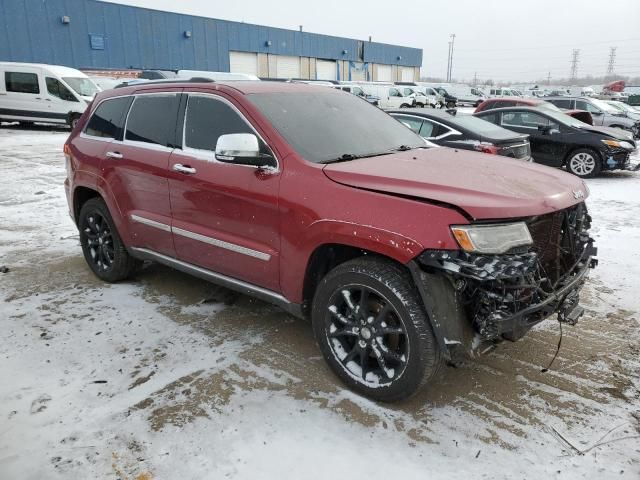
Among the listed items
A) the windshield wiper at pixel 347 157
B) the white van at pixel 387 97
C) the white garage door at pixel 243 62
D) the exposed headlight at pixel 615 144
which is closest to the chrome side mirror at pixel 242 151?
the windshield wiper at pixel 347 157

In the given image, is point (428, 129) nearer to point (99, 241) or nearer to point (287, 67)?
point (99, 241)

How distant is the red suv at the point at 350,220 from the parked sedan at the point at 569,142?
7.28 m

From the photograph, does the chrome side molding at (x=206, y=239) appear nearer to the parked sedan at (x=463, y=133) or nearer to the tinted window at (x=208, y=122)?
the tinted window at (x=208, y=122)

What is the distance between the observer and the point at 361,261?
2832mm

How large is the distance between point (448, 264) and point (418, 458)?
98 centimetres

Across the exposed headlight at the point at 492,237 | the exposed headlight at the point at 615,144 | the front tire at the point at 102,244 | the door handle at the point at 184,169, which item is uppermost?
the door handle at the point at 184,169

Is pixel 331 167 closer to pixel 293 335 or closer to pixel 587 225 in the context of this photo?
pixel 293 335

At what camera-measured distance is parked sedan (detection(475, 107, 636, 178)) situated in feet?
32.0

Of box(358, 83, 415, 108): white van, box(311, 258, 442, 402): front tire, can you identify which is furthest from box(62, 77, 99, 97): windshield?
box(358, 83, 415, 108): white van

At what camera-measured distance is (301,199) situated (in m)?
3.01

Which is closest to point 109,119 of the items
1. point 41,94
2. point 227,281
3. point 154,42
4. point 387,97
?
point 227,281

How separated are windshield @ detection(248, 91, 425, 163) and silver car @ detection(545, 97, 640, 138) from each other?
47.0 ft

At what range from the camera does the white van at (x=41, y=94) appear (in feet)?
57.8

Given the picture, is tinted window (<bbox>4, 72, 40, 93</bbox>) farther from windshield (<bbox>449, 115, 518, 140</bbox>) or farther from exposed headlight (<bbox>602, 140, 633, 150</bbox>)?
exposed headlight (<bbox>602, 140, 633, 150</bbox>)
